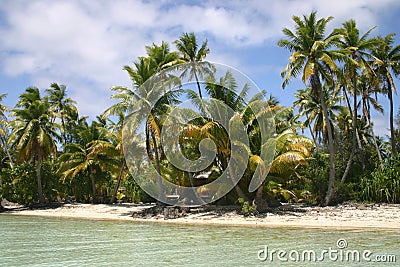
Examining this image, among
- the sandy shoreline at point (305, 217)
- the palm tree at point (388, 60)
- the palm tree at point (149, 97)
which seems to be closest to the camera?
the sandy shoreline at point (305, 217)

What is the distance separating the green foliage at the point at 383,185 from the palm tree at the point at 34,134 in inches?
805

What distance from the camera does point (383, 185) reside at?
71.6ft

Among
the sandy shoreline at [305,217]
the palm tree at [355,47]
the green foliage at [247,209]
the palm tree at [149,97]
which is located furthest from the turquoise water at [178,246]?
the palm tree at [355,47]

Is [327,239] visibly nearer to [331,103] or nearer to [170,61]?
[170,61]

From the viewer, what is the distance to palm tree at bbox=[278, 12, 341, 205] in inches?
831

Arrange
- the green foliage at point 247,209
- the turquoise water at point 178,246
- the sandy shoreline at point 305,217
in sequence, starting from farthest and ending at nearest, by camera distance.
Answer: the green foliage at point 247,209 → the sandy shoreline at point 305,217 → the turquoise water at point 178,246

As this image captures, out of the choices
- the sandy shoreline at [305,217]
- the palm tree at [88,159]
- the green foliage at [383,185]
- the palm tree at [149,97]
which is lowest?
the sandy shoreline at [305,217]

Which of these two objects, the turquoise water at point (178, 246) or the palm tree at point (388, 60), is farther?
the palm tree at point (388, 60)

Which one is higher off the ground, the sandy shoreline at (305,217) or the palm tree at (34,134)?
the palm tree at (34,134)

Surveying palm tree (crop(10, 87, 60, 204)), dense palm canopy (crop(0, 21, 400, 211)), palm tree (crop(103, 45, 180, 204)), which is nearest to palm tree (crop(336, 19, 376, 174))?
dense palm canopy (crop(0, 21, 400, 211))

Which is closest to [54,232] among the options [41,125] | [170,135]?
[170,135]

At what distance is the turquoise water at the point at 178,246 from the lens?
8.73 meters

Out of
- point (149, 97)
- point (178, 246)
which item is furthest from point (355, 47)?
point (178, 246)

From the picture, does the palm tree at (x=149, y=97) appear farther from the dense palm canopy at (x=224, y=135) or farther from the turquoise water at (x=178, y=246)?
the turquoise water at (x=178, y=246)
